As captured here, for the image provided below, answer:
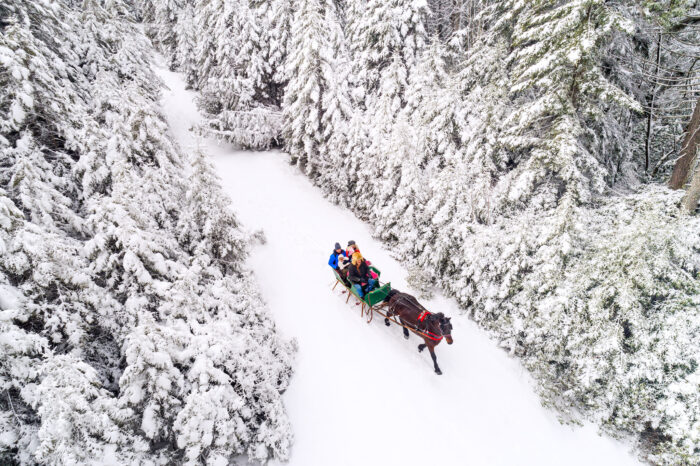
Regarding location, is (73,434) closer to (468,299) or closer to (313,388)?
(313,388)

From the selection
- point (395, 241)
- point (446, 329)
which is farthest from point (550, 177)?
point (395, 241)

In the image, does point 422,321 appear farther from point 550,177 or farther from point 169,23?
point 169,23

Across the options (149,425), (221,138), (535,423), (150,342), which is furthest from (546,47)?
(221,138)

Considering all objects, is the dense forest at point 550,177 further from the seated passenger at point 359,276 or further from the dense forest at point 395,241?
the seated passenger at point 359,276

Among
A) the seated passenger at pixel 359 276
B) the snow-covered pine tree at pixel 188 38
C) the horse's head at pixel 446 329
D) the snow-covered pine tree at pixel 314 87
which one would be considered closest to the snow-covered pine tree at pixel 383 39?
the snow-covered pine tree at pixel 314 87

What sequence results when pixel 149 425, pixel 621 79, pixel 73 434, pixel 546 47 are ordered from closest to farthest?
pixel 73 434
pixel 149 425
pixel 546 47
pixel 621 79
